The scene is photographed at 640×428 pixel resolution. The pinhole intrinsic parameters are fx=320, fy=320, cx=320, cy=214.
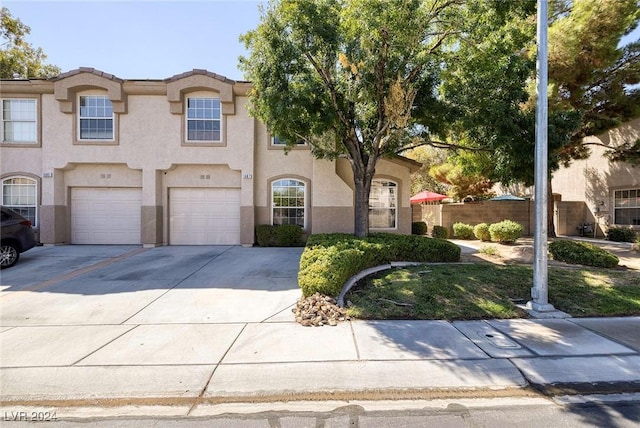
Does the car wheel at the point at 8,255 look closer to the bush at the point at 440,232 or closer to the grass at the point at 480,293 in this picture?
the grass at the point at 480,293

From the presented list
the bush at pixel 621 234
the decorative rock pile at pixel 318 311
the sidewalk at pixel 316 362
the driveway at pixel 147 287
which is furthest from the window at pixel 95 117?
the bush at pixel 621 234

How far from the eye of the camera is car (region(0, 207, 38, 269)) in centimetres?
931

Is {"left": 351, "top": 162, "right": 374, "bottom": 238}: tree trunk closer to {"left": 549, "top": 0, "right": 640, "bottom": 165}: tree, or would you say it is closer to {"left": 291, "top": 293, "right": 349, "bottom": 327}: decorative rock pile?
{"left": 291, "top": 293, "right": 349, "bottom": 327}: decorative rock pile

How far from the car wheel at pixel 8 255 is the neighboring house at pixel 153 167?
3498 millimetres

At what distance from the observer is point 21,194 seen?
13.2m

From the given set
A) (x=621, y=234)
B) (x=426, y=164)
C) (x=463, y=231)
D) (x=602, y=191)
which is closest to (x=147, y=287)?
(x=463, y=231)

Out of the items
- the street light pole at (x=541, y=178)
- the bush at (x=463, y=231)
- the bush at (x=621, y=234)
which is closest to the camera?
the street light pole at (x=541, y=178)

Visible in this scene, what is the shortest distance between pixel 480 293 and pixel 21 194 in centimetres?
1715

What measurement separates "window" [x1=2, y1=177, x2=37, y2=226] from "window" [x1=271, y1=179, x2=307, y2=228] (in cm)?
979

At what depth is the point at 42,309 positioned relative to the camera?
6305mm

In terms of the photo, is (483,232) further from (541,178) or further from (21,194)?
(21,194)

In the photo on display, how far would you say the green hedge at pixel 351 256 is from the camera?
639cm

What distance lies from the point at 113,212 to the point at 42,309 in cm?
817

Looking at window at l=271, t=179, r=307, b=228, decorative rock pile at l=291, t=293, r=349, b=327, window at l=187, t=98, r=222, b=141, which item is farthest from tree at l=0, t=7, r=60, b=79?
decorative rock pile at l=291, t=293, r=349, b=327
